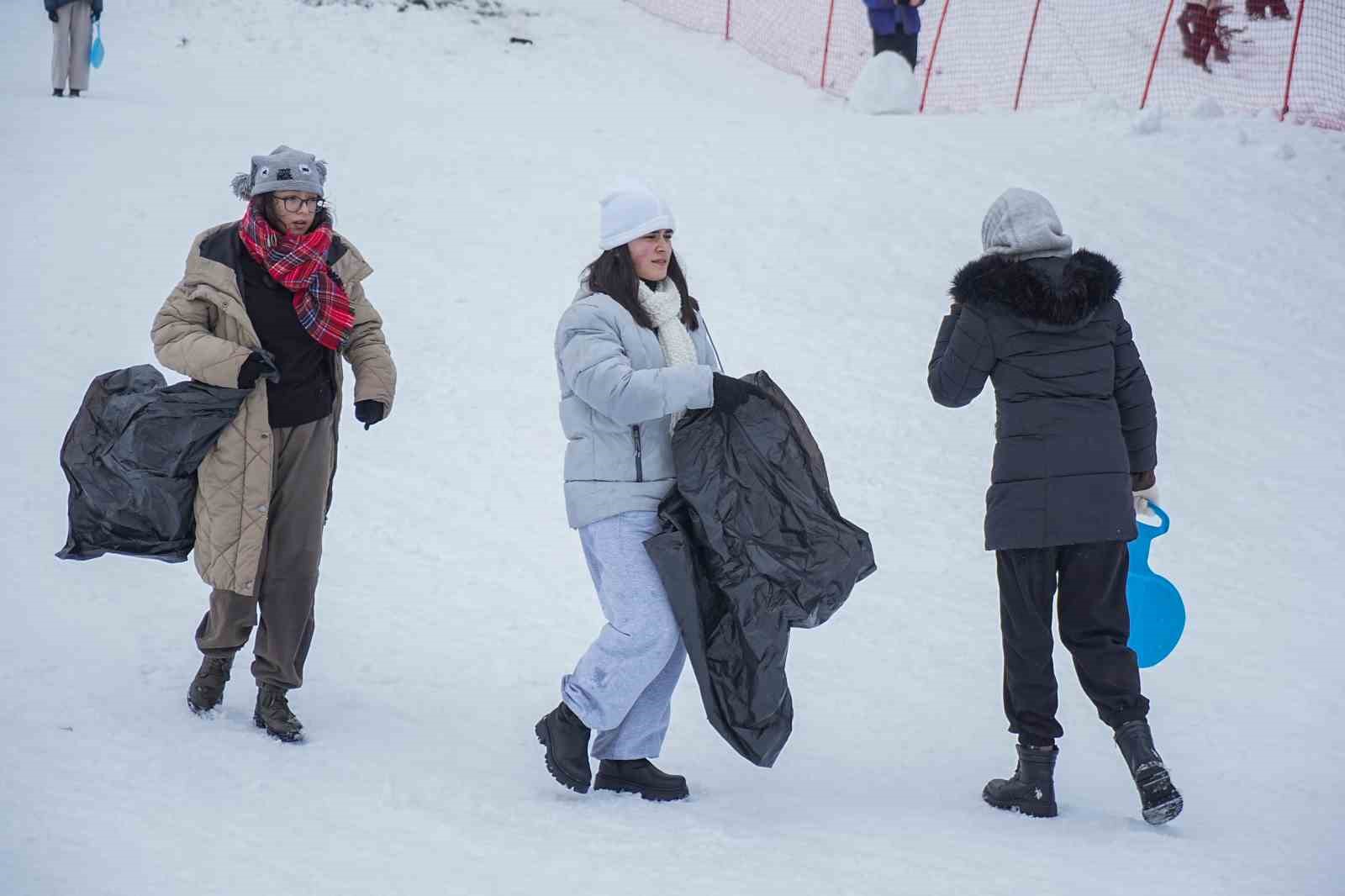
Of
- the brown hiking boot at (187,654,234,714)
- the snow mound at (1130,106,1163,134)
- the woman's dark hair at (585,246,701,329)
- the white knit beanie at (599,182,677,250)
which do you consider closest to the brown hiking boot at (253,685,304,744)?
the brown hiking boot at (187,654,234,714)

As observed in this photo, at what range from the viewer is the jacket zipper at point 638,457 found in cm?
349

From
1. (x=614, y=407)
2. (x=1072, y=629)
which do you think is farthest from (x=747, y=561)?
(x=1072, y=629)

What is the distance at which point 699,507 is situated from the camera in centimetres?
342

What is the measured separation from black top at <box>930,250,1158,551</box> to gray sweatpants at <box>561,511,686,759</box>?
2.88 feet

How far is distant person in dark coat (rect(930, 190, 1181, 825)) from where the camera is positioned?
139 inches

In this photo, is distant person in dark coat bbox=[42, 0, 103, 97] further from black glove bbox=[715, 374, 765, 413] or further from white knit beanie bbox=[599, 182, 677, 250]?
black glove bbox=[715, 374, 765, 413]

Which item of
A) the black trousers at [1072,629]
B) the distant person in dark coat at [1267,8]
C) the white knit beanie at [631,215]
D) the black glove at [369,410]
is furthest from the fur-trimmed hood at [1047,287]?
the distant person in dark coat at [1267,8]

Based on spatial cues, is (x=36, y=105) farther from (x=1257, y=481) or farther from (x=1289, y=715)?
(x=1289, y=715)

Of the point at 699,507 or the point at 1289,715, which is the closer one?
the point at 699,507

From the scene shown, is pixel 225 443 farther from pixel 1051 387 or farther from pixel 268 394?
pixel 1051 387

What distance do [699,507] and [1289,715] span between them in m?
2.33

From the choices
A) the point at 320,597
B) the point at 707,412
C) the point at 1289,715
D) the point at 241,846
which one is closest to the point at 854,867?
the point at 707,412

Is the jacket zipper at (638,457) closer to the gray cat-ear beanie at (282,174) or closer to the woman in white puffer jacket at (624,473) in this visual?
the woman in white puffer jacket at (624,473)

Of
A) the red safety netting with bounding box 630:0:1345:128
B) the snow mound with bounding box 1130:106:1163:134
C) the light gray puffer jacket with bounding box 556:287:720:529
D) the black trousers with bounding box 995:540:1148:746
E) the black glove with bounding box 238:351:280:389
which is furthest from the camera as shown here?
the red safety netting with bounding box 630:0:1345:128
